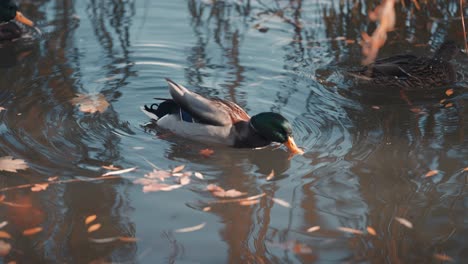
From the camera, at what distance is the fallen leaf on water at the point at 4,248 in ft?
14.8

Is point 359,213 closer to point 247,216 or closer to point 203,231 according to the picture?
point 247,216

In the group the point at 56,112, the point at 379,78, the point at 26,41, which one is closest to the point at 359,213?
the point at 379,78

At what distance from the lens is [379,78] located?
7.09 meters

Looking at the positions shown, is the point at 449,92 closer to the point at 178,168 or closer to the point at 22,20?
the point at 178,168

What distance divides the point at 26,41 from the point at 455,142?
484 centimetres

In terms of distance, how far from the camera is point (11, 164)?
5484mm

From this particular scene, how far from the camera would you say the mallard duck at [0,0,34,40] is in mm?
8367

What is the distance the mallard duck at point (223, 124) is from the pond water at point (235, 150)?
109 mm

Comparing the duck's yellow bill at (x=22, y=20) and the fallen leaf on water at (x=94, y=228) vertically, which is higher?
the duck's yellow bill at (x=22, y=20)

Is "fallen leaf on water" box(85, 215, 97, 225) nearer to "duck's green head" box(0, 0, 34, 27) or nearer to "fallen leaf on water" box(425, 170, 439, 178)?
"fallen leaf on water" box(425, 170, 439, 178)

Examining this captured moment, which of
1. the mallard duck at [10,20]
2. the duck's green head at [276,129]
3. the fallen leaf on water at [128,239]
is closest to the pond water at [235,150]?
the fallen leaf on water at [128,239]

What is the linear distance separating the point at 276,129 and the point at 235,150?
0.41 metres

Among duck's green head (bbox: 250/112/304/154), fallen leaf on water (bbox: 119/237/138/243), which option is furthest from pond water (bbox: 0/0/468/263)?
duck's green head (bbox: 250/112/304/154)

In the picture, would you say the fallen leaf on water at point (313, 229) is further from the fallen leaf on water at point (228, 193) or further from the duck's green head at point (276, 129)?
the duck's green head at point (276, 129)
